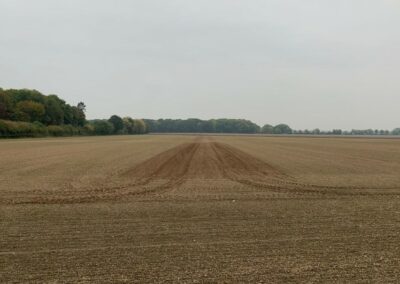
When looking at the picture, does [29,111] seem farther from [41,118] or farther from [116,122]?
[116,122]

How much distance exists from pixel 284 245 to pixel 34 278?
5.02 meters

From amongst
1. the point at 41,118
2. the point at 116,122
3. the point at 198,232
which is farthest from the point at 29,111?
the point at 198,232

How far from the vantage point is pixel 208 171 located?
76.0ft

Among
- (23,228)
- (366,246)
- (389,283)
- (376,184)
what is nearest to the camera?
(389,283)

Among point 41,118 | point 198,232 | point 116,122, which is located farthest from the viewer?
point 116,122

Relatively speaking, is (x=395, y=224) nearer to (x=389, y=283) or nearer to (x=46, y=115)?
(x=389, y=283)

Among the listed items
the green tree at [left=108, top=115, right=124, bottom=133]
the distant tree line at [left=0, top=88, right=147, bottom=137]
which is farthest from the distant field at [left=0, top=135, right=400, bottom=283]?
the green tree at [left=108, top=115, right=124, bottom=133]

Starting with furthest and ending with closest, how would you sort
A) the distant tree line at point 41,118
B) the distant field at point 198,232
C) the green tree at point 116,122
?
the green tree at point 116,122 < the distant tree line at point 41,118 < the distant field at point 198,232

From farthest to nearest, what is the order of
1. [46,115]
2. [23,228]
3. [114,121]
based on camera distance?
1. [114,121]
2. [46,115]
3. [23,228]

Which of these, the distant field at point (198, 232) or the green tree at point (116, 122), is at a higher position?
the green tree at point (116, 122)

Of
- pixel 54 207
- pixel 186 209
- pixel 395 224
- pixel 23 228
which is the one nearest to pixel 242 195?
pixel 186 209

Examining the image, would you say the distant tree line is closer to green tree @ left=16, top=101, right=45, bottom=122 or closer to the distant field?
green tree @ left=16, top=101, right=45, bottom=122

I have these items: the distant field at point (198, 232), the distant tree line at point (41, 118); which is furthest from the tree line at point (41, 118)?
the distant field at point (198, 232)

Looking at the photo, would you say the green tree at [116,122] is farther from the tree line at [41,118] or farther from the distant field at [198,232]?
the distant field at [198,232]
